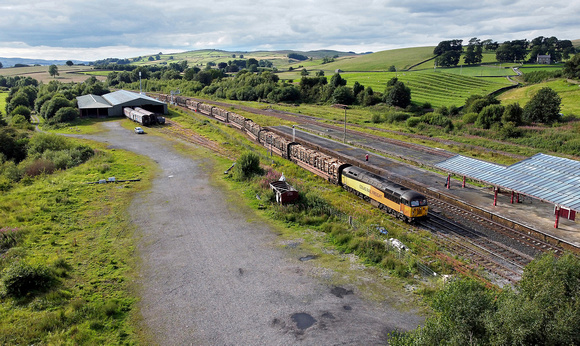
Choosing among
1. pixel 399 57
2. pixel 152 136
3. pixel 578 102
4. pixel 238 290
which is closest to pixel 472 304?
pixel 238 290

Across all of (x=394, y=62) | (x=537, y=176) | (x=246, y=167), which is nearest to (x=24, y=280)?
(x=246, y=167)

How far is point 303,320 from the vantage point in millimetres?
18594

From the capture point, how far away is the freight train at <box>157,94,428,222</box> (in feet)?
98.2

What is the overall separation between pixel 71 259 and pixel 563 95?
91.9 m

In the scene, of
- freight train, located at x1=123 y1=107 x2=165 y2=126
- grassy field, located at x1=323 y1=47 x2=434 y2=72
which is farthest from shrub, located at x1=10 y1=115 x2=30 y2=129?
grassy field, located at x1=323 y1=47 x2=434 y2=72

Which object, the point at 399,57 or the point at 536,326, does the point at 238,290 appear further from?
the point at 399,57

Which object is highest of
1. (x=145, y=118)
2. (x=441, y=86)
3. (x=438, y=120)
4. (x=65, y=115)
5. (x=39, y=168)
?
(x=441, y=86)

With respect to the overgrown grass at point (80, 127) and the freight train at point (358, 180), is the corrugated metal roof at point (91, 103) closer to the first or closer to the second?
the overgrown grass at point (80, 127)

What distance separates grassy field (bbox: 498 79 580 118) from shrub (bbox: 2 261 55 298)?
76.7m

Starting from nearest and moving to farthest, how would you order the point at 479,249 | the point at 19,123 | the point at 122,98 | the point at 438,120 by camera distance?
the point at 479,249
the point at 438,120
the point at 19,123
the point at 122,98

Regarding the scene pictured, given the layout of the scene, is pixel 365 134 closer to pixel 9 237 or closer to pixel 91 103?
pixel 9 237

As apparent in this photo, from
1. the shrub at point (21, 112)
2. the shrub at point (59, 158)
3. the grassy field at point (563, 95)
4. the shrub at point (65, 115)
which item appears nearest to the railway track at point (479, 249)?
the shrub at point (59, 158)

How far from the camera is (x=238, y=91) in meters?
129

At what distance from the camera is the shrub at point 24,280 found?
2008cm
